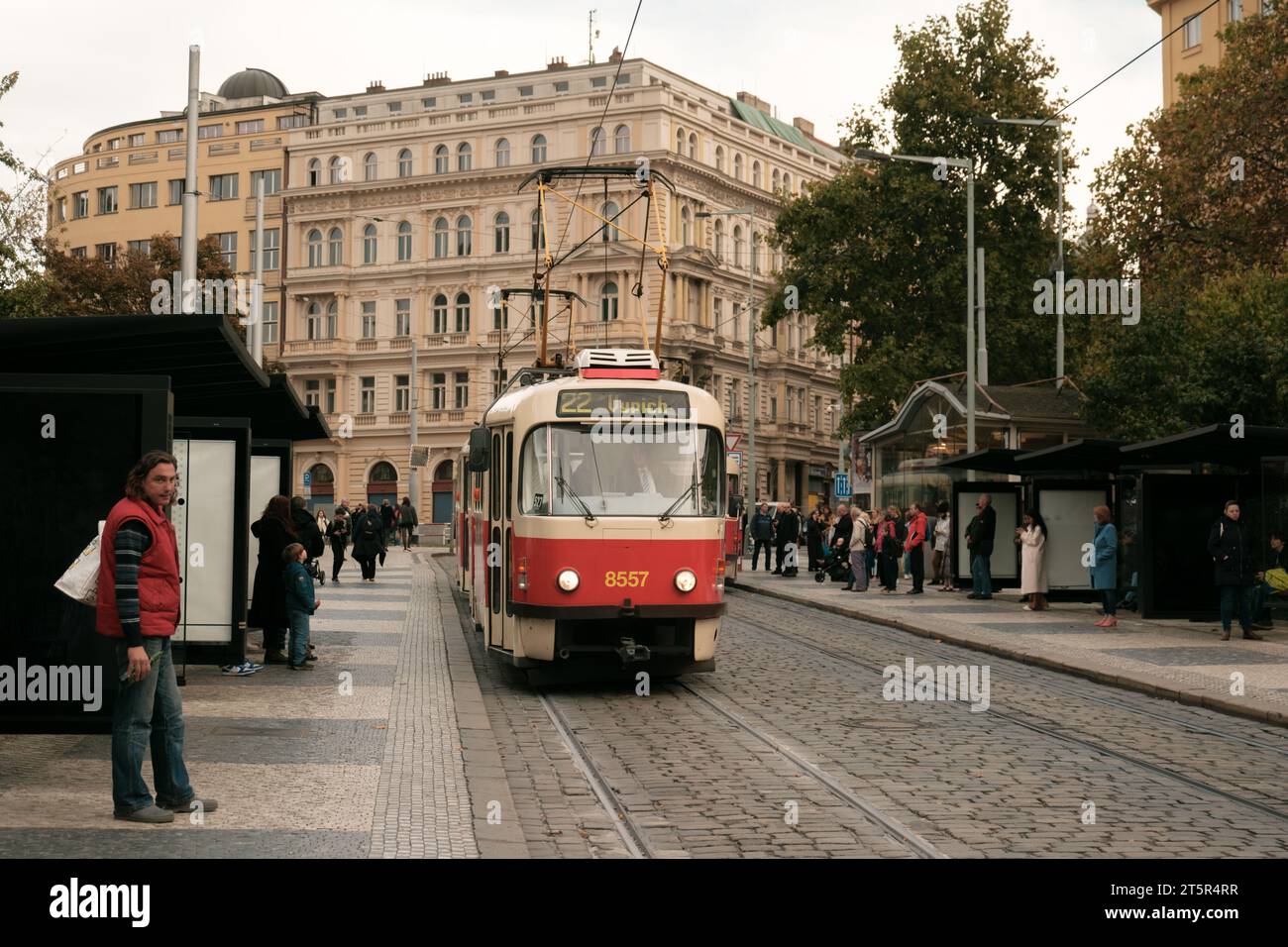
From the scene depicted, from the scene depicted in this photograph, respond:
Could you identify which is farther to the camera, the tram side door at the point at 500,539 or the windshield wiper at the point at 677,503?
the tram side door at the point at 500,539

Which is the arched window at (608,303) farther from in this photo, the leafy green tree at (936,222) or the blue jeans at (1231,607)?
the blue jeans at (1231,607)

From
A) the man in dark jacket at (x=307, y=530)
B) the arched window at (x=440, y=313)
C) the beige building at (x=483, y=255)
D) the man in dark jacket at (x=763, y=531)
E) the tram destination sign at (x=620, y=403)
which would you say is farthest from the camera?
the arched window at (x=440, y=313)

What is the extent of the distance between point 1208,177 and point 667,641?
2794 centimetres

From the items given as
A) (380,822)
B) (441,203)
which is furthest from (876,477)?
(441,203)

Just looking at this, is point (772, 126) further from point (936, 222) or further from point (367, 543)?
point (367, 543)

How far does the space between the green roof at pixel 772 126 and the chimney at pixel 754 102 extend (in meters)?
0.70

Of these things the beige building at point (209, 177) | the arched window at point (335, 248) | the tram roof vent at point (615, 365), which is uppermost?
the beige building at point (209, 177)

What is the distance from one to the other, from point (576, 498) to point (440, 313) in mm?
70938

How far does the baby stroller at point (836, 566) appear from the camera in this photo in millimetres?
35500

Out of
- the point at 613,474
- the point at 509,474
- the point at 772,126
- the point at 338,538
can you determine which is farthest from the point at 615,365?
the point at 772,126

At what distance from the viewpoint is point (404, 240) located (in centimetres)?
8531

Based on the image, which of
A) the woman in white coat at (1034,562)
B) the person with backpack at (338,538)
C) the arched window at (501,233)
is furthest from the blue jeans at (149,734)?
the arched window at (501,233)
